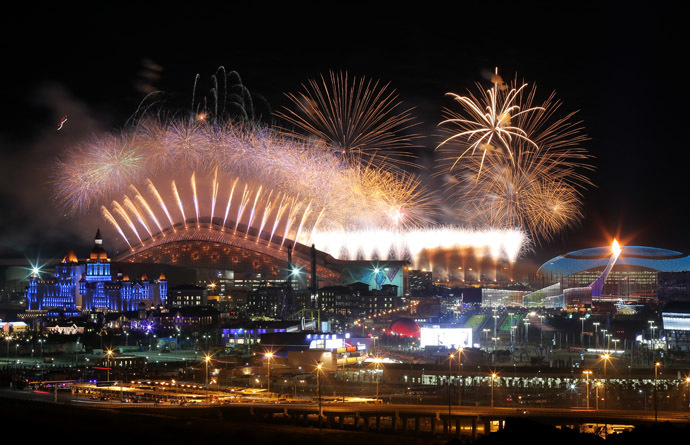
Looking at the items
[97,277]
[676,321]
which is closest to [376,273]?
[97,277]

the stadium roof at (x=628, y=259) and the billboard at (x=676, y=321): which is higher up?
the stadium roof at (x=628, y=259)

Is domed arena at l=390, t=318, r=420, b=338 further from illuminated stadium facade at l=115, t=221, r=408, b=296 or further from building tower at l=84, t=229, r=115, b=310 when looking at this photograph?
building tower at l=84, t=229, r=115, b=310

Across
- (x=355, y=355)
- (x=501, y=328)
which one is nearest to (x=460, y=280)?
(x=501, y=328)

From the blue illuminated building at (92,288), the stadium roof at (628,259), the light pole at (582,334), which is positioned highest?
the stadium roof at (628,259)

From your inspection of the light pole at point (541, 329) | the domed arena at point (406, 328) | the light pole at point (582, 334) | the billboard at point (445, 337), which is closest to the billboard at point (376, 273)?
the light pole at point (541, 329)

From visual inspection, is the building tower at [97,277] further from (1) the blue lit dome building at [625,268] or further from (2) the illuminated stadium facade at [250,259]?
(1) the blue lit dome building at [625,268]

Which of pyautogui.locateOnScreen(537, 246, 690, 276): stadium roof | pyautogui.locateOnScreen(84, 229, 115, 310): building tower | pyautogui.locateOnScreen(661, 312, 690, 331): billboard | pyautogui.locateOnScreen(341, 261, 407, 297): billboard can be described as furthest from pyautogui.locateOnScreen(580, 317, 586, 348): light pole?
pyautogui.locateOnScreen(84, 229, 115, 310): building tower

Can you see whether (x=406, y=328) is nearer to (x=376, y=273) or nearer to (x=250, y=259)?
(x=250, y=259)
